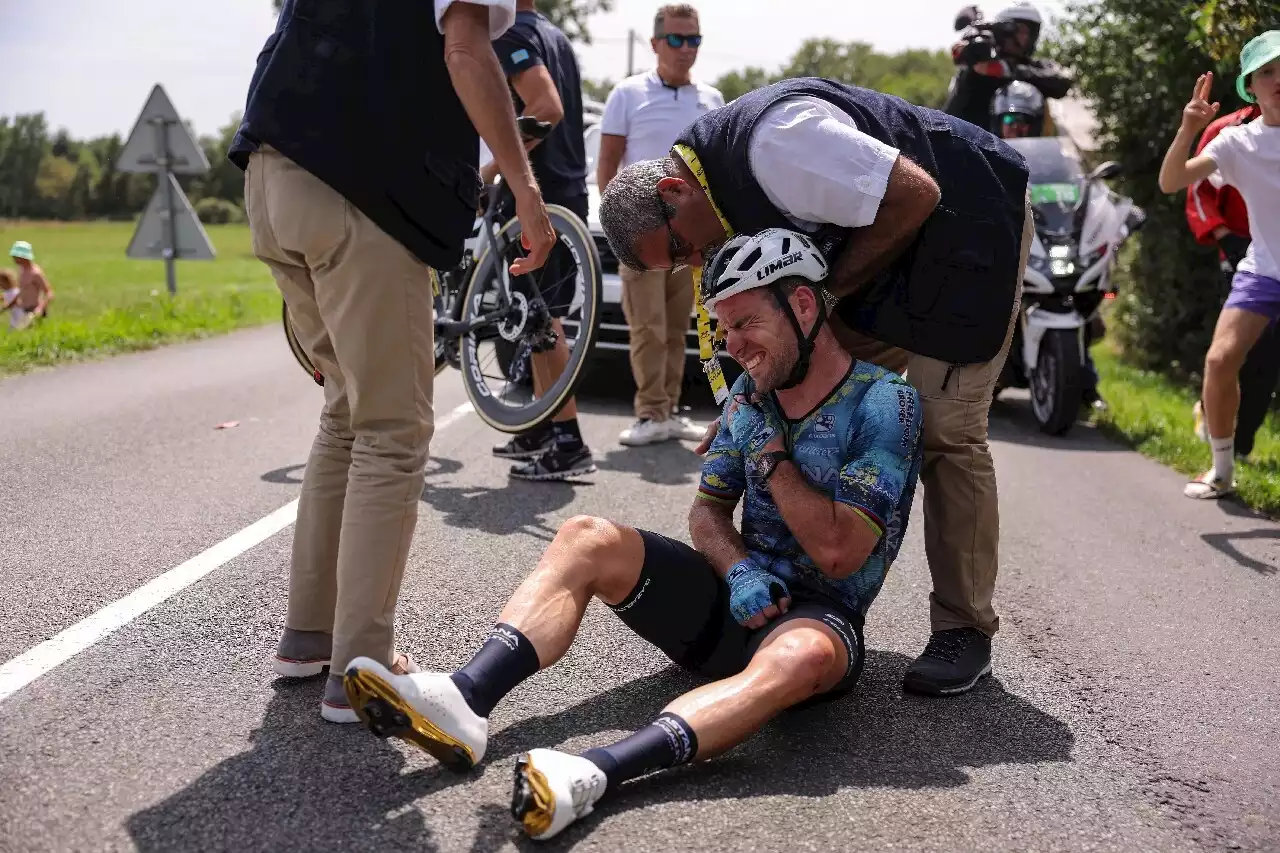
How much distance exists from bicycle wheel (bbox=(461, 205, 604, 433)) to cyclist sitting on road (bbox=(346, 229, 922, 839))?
254cm

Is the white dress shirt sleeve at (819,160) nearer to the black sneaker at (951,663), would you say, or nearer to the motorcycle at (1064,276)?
the black sneaker at (951,663)

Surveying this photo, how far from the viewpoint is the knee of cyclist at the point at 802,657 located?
318 cm

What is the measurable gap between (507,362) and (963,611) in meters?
3.31

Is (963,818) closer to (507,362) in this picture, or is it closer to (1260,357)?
(507,362)

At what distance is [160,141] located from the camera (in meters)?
14.3

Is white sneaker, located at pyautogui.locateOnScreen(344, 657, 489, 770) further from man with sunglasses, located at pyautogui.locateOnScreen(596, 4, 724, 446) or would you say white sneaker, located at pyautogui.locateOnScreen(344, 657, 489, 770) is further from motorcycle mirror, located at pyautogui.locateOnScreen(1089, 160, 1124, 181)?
motorcycle mirror, located at pyautogui.locateOnScreen(1089, 160, 1124, 181)

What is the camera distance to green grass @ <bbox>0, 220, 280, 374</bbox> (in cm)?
1148

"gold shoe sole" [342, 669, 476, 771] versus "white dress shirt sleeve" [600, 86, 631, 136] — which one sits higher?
"white dress shirt sleeve" [600, 86, 631, 136]

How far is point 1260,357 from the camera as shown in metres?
7.40

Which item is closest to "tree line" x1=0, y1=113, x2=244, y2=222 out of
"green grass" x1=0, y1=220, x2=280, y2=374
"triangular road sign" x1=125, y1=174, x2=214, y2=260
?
"green grass" x1=0, y1=220, x2=280, y2=374

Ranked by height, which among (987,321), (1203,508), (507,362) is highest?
(987,321)

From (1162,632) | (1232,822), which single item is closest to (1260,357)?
(1162,632)

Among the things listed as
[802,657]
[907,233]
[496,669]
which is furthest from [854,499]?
[496,669]

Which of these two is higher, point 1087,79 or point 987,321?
point 1087,79
